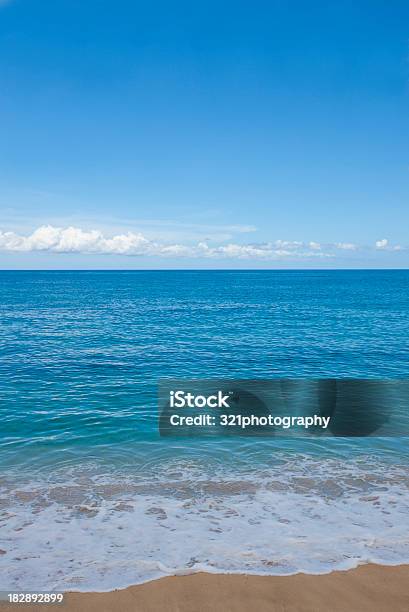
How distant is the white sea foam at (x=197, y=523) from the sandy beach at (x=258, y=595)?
0.37m

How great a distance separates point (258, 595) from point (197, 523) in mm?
3557

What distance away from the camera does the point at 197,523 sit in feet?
42.8

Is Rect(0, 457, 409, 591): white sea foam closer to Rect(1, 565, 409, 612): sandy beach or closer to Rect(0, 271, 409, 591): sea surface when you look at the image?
Rect(0, 271, 409, 591): sea surface

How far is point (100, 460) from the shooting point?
18141 mm

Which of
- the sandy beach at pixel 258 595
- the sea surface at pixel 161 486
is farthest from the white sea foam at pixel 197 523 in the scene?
the sandy beach at pixel 258 595

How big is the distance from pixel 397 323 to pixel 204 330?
24090mm

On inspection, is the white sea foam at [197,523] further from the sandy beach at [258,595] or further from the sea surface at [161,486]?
the sandy beach at [258,595]

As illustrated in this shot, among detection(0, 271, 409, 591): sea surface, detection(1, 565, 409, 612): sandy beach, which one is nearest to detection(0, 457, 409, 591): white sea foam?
detection(0, 271, 409, 591): sea surface

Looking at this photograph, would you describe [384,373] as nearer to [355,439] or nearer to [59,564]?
[355,439]

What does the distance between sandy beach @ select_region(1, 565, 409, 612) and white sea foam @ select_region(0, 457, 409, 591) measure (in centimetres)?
37

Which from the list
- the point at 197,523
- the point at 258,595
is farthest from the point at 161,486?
the point at 258,595

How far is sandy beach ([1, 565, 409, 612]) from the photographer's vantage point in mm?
9375

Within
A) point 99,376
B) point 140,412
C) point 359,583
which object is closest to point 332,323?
point 99,376

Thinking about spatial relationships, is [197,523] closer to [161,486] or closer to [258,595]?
[161,486]
